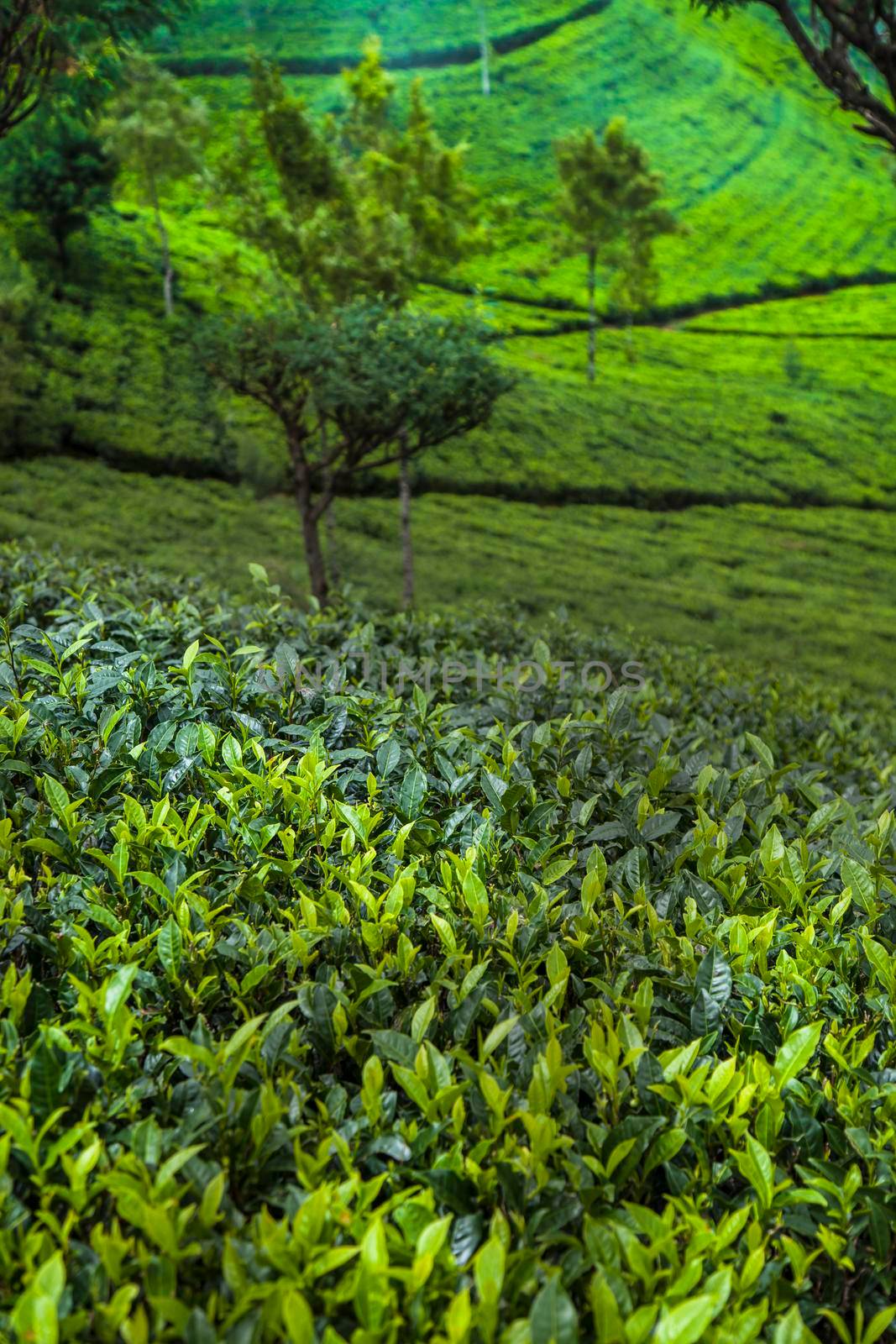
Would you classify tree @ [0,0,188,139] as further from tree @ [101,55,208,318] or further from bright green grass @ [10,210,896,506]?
tree @ [101,55,208,318]

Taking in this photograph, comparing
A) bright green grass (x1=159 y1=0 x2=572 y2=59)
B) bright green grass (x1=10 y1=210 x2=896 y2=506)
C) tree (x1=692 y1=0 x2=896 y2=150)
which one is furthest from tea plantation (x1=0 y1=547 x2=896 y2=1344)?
bright green grass (x1=159 y1=0 x2=572 y2=59)

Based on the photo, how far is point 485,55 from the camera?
7594 cm

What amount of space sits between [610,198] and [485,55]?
168ft

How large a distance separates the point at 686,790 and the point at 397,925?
4.85ft

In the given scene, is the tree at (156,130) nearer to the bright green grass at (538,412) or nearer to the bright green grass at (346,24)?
the bright green grass at (538,412)

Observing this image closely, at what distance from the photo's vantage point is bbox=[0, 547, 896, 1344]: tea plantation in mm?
1267

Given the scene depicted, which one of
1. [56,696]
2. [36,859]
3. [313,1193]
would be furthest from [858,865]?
[56,696]

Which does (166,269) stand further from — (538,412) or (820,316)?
(820,316)

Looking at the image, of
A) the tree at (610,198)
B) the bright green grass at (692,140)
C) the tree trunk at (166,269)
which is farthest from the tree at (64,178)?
the bright green grass at (692,140)

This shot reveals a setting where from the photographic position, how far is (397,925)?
2.16 m

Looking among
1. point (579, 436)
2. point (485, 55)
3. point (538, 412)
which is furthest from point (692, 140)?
point (579, 436)

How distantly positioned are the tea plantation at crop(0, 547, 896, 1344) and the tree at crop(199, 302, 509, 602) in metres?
8.56

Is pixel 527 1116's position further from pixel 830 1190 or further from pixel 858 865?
pixel 858 865

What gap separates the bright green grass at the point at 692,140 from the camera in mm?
62875
